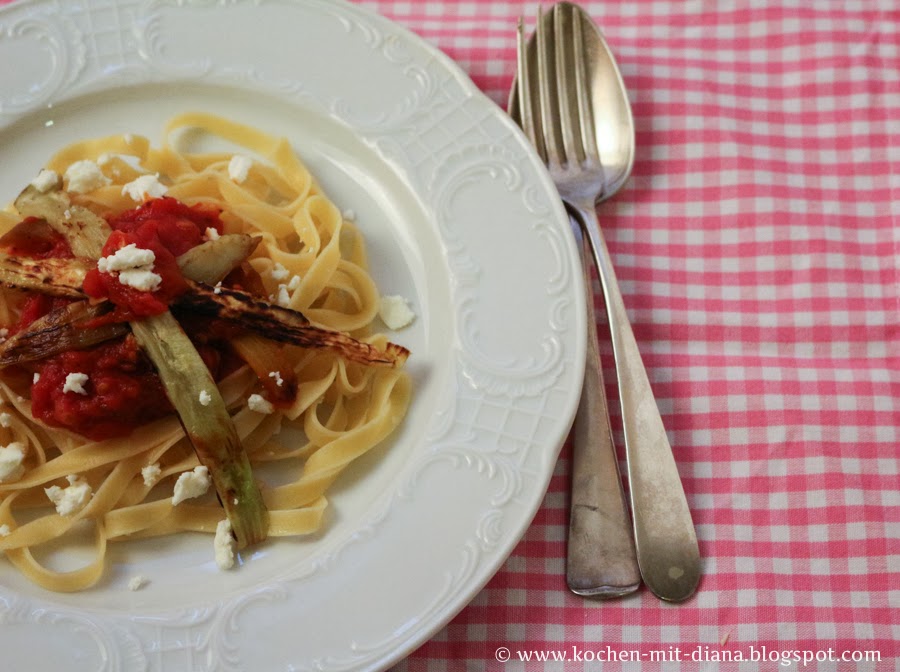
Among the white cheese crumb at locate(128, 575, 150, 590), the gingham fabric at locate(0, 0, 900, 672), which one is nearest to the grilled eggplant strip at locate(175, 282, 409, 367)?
the gingham fabric at locate(0, 0, 900, 672)

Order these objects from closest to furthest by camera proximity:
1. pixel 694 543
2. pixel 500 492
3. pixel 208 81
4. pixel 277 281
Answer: pixel 500 492
pixel 694 543
pixel 277 281
pixel 208 81

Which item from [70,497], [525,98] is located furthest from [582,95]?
[70,497]

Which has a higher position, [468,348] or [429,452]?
[468,348]

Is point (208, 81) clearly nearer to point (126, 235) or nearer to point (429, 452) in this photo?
point (126, 235)

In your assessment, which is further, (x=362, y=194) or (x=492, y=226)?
(x=362, y=194)

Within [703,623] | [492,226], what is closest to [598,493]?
[703,623]

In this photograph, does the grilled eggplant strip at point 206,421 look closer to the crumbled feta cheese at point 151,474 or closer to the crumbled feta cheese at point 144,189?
the crumbled feta cheese at point 151,474
